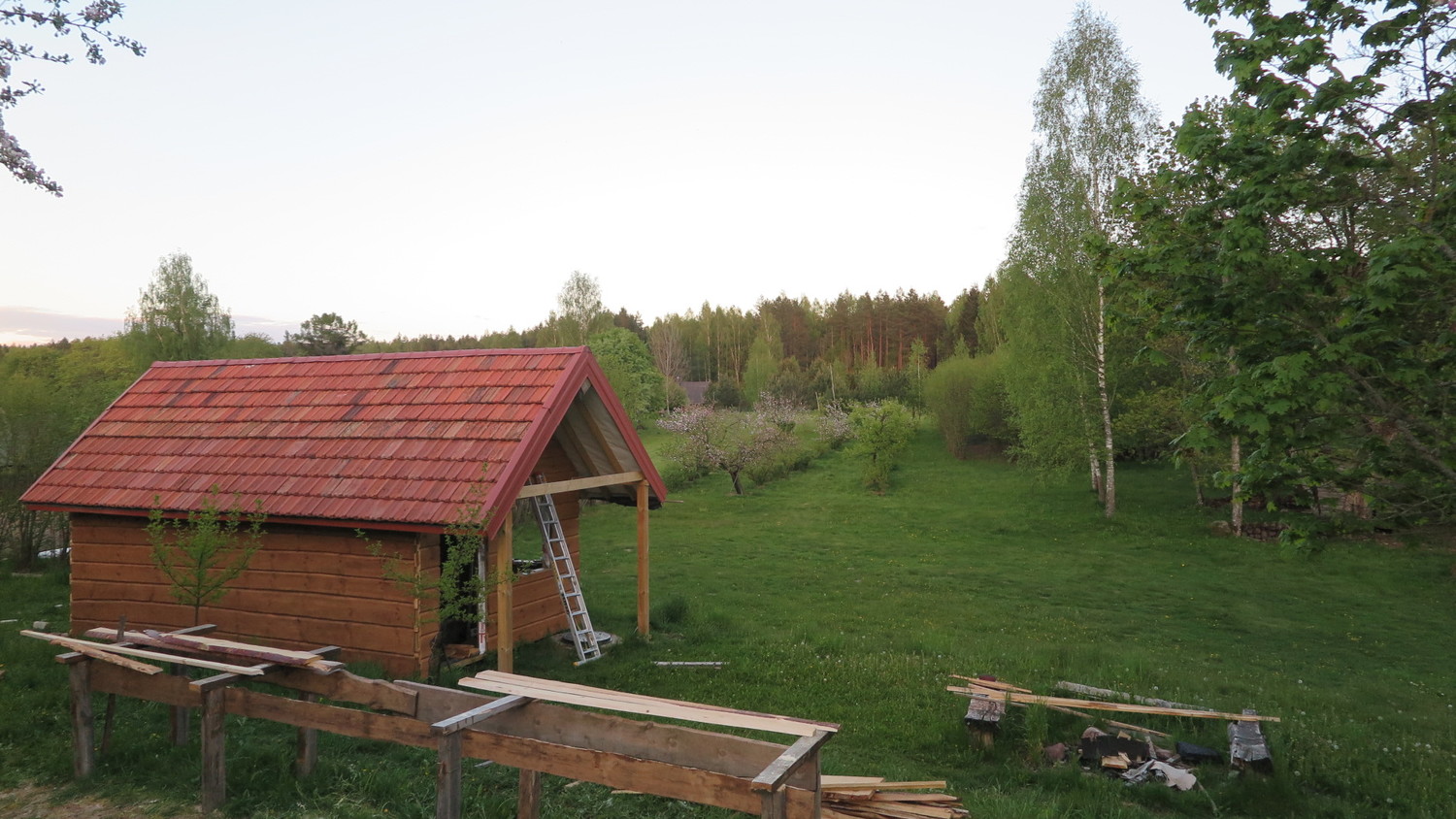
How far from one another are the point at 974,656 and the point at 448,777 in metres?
8.84

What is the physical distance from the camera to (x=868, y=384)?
61.8 metres

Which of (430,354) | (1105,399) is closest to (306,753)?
(430,354)

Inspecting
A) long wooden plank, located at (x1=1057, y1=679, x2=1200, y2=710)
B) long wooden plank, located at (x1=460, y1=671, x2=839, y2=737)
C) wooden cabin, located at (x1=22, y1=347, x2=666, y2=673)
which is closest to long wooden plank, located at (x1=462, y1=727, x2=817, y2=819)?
long wooden plank, located at (x1=460, y1=671, x2=839, y2=737)

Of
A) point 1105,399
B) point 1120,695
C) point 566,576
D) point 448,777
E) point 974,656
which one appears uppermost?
point 1105,399

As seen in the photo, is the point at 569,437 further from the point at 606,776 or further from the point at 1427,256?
the point at 1427,256

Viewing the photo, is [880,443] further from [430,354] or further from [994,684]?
[994,684]

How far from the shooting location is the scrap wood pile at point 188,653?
21.6ft

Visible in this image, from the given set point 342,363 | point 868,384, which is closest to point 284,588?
point 342,363

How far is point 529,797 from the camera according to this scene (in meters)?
5.79

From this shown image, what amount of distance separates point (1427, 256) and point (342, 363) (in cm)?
1379

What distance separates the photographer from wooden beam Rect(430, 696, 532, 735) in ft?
17.2

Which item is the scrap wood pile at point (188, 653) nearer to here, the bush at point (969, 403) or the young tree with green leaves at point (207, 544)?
the young tree with green leaves at point (207, 544)

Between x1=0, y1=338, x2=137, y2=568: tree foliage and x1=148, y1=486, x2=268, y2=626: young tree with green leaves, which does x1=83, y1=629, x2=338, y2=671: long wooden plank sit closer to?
x1=148, y1=486, x2=268, y2=626: young tree with green leaves

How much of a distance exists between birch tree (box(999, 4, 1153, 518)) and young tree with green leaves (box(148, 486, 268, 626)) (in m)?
24.4
